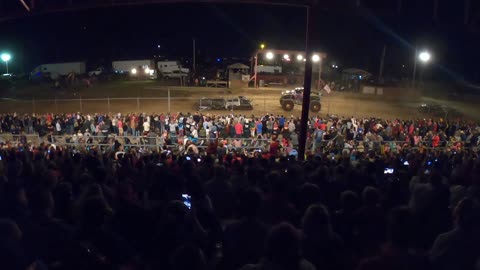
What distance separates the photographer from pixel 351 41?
71.6 metres

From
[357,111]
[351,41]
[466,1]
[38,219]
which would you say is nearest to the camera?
[38,219]

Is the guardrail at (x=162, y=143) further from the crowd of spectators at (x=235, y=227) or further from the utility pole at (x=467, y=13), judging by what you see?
the crowd of spectators at (x=235, y=227)

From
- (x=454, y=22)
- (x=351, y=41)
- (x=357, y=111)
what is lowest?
(x=357, y=111)

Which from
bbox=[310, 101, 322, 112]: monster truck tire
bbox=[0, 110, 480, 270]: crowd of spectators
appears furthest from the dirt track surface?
bbox=[0, 110, 480, 270]: crowd of spectators

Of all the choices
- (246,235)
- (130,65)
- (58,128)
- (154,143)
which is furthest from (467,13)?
(130,65)

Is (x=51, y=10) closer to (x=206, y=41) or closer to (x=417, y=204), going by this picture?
(x=417, y=204)

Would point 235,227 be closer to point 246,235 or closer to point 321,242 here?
point 246,235

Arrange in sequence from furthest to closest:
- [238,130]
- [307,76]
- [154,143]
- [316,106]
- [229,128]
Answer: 1. [316,106]
2. [229,128]
3. [238,130]
4. [154,143]
5. [307,76]

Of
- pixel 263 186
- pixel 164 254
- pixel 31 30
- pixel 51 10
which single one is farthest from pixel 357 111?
pixel 31 30

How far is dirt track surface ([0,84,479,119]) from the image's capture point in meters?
33.2

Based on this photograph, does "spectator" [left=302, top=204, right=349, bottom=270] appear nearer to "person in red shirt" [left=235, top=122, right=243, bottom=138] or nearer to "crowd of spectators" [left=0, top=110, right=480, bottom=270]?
"crowd of spectators" [left=0, top=110, right=480, bottom=270]

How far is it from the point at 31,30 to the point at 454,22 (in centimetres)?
7544

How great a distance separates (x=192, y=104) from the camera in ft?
119

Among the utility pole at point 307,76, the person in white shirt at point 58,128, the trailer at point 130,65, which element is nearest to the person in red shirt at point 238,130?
the utility pole at point 307,76
